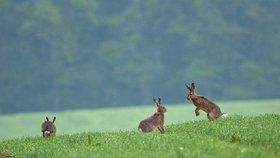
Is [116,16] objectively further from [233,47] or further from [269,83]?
[269,83]

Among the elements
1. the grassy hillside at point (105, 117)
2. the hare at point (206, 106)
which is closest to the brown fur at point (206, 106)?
the hare at point (206, 106)

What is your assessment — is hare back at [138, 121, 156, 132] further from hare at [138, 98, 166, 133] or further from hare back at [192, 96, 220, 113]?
hare back at [192, 96, 220, 113]

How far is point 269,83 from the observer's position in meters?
94.9

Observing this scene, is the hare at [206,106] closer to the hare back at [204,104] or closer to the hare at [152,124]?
the hare back at [204,104]

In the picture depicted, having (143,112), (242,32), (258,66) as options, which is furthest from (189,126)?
(242,32)

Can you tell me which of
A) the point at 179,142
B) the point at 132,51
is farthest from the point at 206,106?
the point at 132,51

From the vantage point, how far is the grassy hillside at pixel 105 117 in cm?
7000

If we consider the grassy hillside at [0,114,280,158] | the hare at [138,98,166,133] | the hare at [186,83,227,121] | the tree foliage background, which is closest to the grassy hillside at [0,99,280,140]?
the tree foliage background

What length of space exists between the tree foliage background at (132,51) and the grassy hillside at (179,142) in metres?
64.9

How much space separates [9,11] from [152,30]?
21.1 m

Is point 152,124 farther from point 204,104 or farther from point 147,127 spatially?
point 204,104

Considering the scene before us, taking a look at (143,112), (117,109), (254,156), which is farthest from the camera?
(117,109)

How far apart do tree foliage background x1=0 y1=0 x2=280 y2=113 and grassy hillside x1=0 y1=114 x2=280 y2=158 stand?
2557 inches

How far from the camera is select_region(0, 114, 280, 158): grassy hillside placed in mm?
21328
